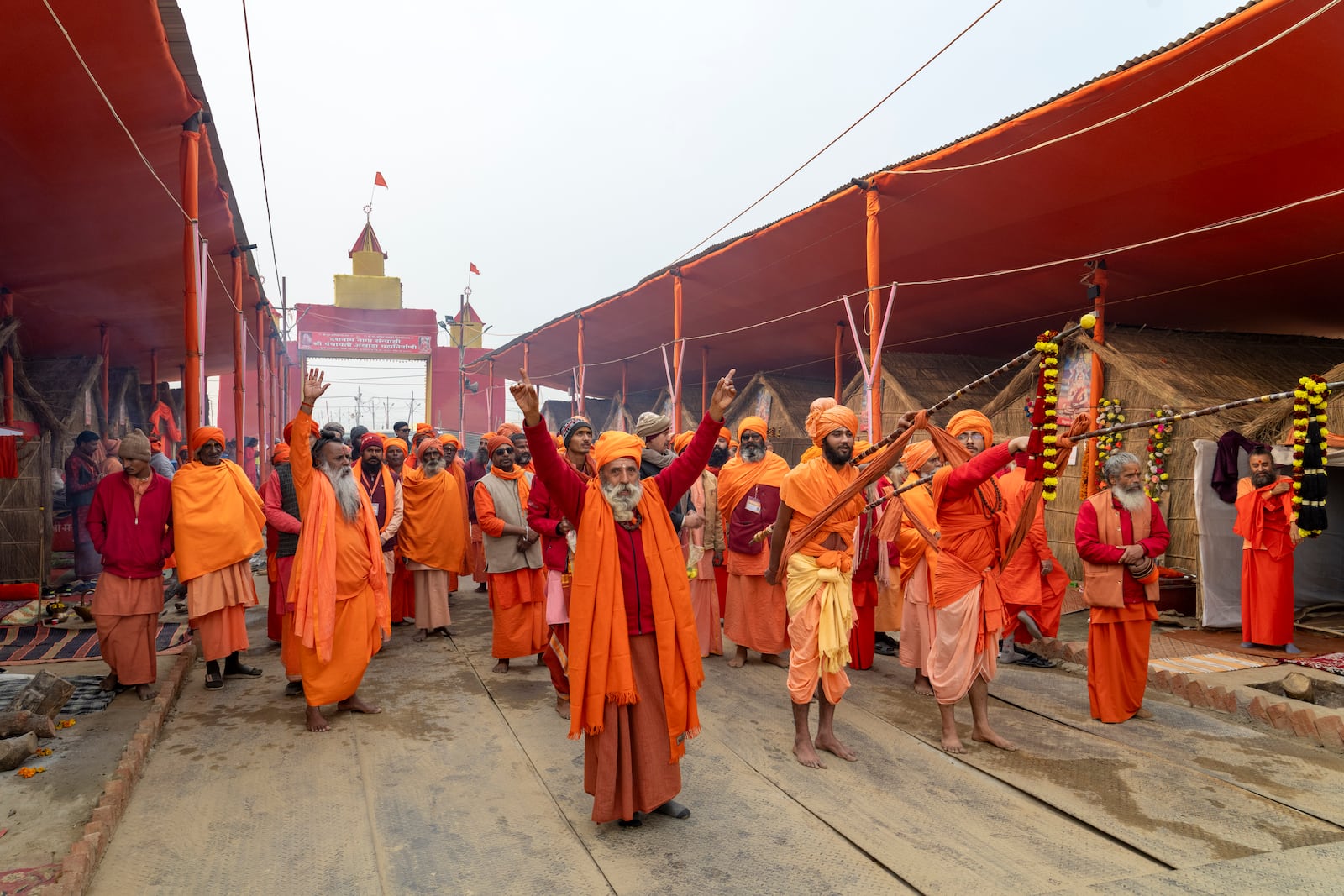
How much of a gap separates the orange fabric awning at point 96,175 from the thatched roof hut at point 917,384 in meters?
9.08

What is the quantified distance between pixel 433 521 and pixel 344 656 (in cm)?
245

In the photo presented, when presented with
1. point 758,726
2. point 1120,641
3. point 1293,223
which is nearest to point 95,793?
point 758,726

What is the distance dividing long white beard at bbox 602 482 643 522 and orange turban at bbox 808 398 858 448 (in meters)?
1.34

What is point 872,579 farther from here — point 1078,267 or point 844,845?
point 1078,267

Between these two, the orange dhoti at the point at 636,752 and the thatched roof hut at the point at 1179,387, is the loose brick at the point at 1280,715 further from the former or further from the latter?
the orange dhoti at the point at 636,752

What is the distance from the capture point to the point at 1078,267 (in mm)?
10203

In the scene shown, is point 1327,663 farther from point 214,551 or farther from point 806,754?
point 214,551

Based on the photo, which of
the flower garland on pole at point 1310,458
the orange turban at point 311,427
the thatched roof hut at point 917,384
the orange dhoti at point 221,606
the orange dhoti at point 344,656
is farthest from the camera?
the thatched roof hut at point 917,384

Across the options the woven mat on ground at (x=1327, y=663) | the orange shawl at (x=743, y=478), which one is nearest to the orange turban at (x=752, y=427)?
the orange shawl at (x=743, y=478)

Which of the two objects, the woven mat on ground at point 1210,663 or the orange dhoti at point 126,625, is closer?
the orange dhoti at point 126,625

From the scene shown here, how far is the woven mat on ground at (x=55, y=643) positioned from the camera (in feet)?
21.9

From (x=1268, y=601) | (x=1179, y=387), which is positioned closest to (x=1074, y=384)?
(x=1179, y=387)

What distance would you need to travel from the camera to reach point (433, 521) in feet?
24.5

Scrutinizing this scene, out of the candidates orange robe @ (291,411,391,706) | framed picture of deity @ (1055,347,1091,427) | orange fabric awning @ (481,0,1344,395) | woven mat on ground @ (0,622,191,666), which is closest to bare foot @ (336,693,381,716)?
orange robe @ (291,411,391,706)
